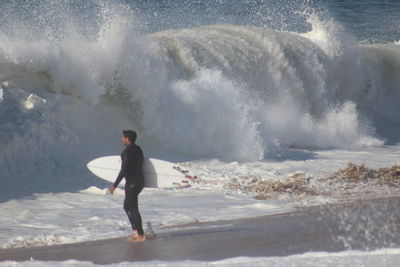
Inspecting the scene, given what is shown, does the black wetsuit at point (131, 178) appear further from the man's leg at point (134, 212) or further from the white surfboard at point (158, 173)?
the white surfboard at point (158, 173)

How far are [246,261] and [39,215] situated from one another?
375 cm

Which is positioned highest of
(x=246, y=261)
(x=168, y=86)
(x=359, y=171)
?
(x=168, y=86)

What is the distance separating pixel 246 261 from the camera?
23.0 ft

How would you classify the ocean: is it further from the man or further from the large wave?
the man

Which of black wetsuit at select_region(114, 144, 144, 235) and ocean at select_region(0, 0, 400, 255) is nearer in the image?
black wetsuit at select_region(114, 144, 144, 235)

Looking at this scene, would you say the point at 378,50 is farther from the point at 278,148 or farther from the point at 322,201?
the point at 322,201

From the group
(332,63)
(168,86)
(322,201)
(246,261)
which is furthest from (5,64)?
(332,63)

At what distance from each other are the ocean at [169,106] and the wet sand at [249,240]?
69 cm

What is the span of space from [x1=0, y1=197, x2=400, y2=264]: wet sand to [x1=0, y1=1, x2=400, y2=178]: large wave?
4049mm

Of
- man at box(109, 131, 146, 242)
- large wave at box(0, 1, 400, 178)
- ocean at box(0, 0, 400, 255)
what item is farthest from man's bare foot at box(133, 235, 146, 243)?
large wave at box(0, 1, 400, 178)

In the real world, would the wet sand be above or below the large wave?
below

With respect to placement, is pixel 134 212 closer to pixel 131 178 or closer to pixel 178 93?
pixel 131 178

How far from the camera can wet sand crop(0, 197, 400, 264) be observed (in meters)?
7.53

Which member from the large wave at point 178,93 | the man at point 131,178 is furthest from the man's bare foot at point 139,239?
the large wave at point 178,93
